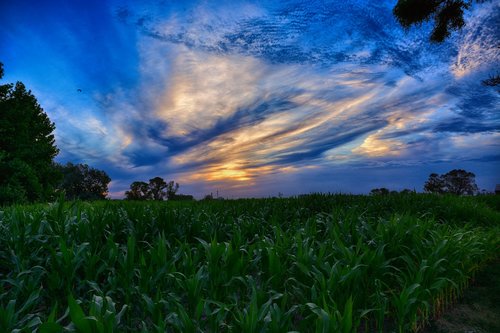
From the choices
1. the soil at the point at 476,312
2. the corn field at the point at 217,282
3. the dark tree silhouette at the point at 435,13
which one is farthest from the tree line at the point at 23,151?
the dark tree silhouette at the point at 435,13

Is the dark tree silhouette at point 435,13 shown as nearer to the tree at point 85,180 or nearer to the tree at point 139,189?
the tree at point 139,189

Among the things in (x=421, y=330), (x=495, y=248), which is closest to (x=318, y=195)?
(x=495, y=248)

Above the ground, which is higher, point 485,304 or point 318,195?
point 318,195

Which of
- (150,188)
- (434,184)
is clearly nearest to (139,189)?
(150,188)

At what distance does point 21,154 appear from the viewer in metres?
21.6

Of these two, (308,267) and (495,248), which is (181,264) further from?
(495,248)

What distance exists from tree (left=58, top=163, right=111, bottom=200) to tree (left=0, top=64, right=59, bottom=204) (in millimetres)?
23127

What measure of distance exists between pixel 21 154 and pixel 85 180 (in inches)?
1111

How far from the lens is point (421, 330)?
14.7 feet

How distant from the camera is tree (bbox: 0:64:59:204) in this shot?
19781 mm

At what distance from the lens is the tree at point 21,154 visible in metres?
19.8

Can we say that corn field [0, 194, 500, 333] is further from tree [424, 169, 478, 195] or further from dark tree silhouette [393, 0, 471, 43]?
tree [424, 169, 478, 195]

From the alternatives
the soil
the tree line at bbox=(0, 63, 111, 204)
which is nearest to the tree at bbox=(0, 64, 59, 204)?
the tree line at bbox=(0, 63, 111, 204)

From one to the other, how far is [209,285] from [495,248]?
22.1ft
